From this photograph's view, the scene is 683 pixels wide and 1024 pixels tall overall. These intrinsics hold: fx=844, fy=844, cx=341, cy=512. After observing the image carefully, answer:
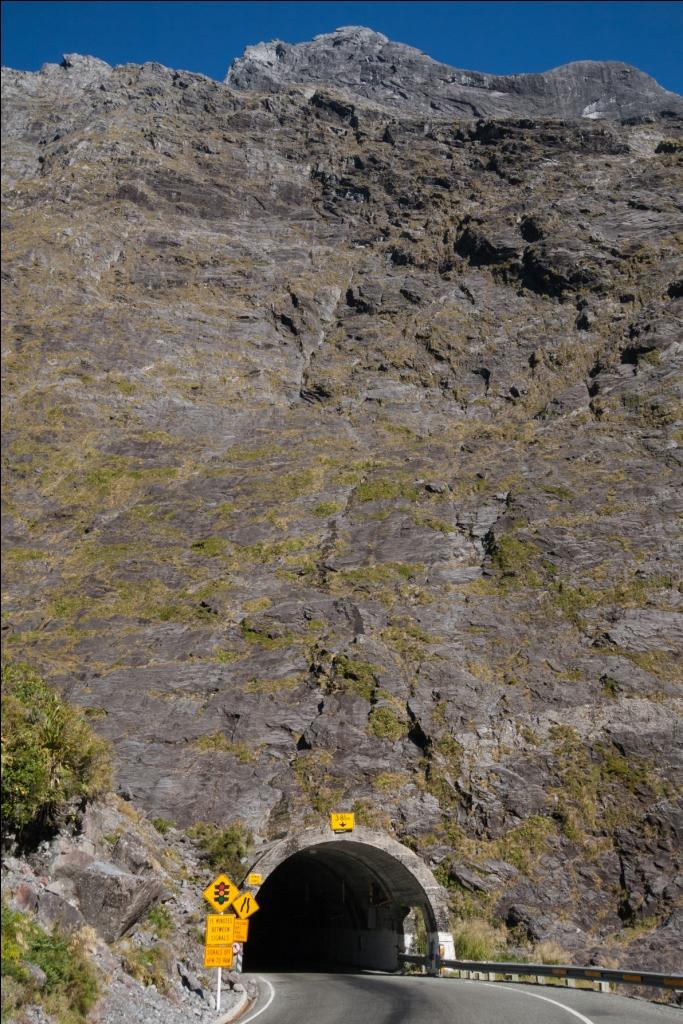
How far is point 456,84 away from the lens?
140750mm

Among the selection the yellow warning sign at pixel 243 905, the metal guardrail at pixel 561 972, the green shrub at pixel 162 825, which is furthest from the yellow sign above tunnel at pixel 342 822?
the yellow warning sign at pixel 243 905

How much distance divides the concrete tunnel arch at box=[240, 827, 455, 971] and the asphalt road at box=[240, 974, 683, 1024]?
18.3 feet

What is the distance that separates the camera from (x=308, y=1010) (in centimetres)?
1877

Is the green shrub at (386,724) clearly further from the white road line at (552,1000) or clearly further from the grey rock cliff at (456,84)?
the grey rock cliff at (456,84)

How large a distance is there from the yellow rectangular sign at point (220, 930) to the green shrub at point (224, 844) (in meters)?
12.2

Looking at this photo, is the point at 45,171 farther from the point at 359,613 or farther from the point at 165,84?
the point at 359,613

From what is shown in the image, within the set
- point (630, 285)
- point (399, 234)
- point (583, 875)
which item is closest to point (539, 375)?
point (630, 285)

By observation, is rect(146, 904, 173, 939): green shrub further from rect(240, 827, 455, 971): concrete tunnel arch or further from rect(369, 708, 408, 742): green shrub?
rect(369, 708, 408, 742): green shrub

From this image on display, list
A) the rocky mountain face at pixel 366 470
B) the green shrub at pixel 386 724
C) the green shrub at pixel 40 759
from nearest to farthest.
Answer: the green shrub at pixel 40 759 → the rocky mountain face at pixel 366 470 → the green shrub at pixel 386 724

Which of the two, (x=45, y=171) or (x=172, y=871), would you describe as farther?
(x=45, y=171)

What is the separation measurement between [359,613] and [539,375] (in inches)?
1301

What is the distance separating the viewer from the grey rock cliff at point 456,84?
440 feet

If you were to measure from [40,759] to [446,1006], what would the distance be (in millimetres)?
10113

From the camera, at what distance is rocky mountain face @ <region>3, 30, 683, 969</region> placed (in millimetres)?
36375
